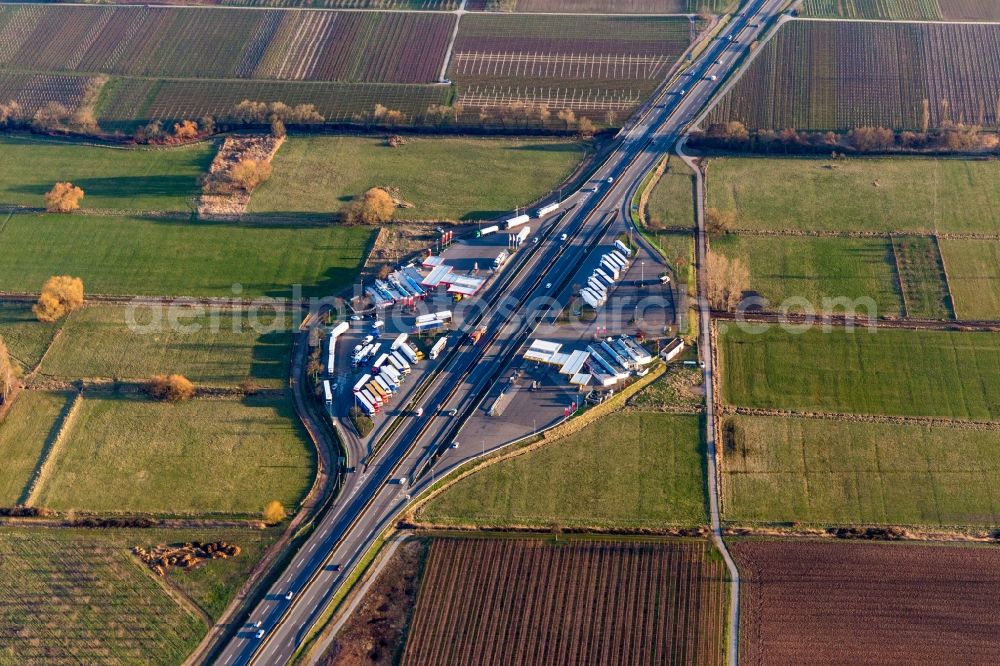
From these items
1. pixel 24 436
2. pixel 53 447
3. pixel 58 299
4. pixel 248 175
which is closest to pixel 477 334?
pixel 248 175

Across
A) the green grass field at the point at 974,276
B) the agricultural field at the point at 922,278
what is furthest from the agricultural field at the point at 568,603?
the green grass field at the point at 974,276

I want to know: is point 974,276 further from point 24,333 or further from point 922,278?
point 24,333

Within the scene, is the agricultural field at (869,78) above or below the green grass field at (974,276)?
above

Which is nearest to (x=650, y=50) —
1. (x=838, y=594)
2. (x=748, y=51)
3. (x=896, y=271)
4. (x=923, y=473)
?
(x=748, y=51)

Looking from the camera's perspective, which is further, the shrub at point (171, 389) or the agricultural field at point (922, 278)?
the agricultural field at point (922, 278)

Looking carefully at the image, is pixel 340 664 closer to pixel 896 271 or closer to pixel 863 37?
pixel 896 271

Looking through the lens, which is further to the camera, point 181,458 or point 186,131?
point 186,131

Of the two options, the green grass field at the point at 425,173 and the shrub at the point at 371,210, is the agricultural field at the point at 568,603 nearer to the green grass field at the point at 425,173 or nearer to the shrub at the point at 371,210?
the shrub at the point at 371,210
